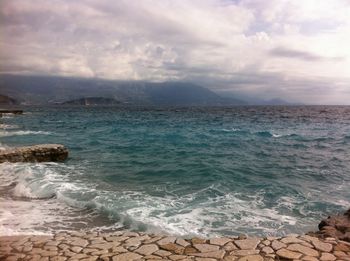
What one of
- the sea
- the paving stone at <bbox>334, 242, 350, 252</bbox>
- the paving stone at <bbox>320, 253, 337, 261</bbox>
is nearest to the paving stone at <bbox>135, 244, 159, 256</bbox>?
the sea

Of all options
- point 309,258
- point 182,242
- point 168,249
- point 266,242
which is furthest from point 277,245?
point 168,249

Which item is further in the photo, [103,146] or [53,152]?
[103,146]

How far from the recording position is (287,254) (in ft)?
22.4

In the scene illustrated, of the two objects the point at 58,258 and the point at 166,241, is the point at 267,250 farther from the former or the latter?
the point at 58,258

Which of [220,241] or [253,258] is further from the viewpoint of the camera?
[220,241]

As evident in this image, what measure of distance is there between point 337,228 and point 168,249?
192 inches

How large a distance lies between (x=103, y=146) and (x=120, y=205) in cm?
1925

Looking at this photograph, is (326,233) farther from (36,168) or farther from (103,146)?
(103,146)

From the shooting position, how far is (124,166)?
2114 centimetres

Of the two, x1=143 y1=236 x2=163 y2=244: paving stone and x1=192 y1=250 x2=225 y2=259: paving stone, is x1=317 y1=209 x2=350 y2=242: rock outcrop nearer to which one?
x1=192 y1=250 x2=225 y2=259: paving stone

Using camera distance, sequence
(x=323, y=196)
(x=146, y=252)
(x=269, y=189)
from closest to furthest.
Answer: (x=146, y=252) → (x=323, y=196) → (x=269, y=189)

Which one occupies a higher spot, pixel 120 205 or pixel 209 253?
pixel 209 253

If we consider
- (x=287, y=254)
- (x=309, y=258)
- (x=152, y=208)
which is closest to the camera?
(x=309, y=258)

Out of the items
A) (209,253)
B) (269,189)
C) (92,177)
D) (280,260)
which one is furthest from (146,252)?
(92,177)
